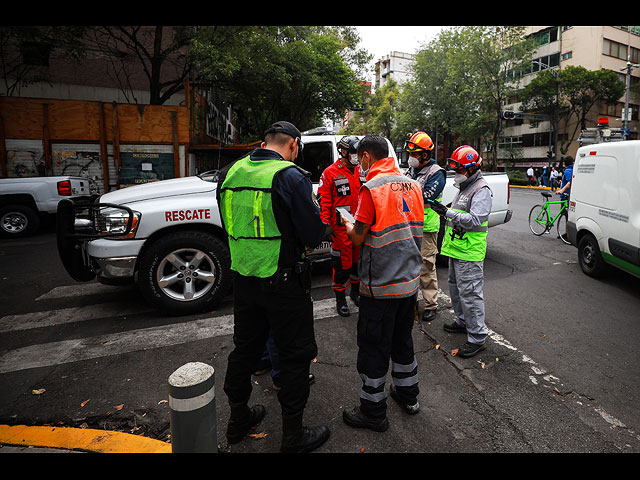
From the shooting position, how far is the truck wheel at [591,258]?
19.0 ft

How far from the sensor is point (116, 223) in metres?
4.28

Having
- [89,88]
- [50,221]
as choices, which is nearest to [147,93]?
[89,88]

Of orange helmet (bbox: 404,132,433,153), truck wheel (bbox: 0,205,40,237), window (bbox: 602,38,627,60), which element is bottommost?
truck wheel (bbox: 0,205,40,237)

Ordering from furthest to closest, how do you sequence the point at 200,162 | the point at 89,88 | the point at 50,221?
the point at 89,88, the point at 200,162, the point at 50,221

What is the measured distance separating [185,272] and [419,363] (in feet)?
8.83

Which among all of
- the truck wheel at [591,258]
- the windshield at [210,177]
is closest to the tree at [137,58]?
the windshield at [210,177]

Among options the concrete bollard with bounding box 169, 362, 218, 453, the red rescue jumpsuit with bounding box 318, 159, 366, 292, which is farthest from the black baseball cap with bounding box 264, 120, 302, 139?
the red rescue jumpsuit with bounding box 318, 159, 366, 292

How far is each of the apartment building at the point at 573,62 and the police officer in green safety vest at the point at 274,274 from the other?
39.7 m

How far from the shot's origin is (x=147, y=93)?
19.3 meters

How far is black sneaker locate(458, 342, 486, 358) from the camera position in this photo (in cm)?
361

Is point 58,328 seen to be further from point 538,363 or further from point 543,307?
→ point 543,307

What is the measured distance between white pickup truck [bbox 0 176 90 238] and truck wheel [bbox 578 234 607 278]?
11.0 meters

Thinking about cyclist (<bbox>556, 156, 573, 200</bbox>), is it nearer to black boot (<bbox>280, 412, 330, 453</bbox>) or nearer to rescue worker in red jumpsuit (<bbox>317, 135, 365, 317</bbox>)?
rescue worker in red jumpsuit (<bbox>317, 135, 365, 317</bbox>)
